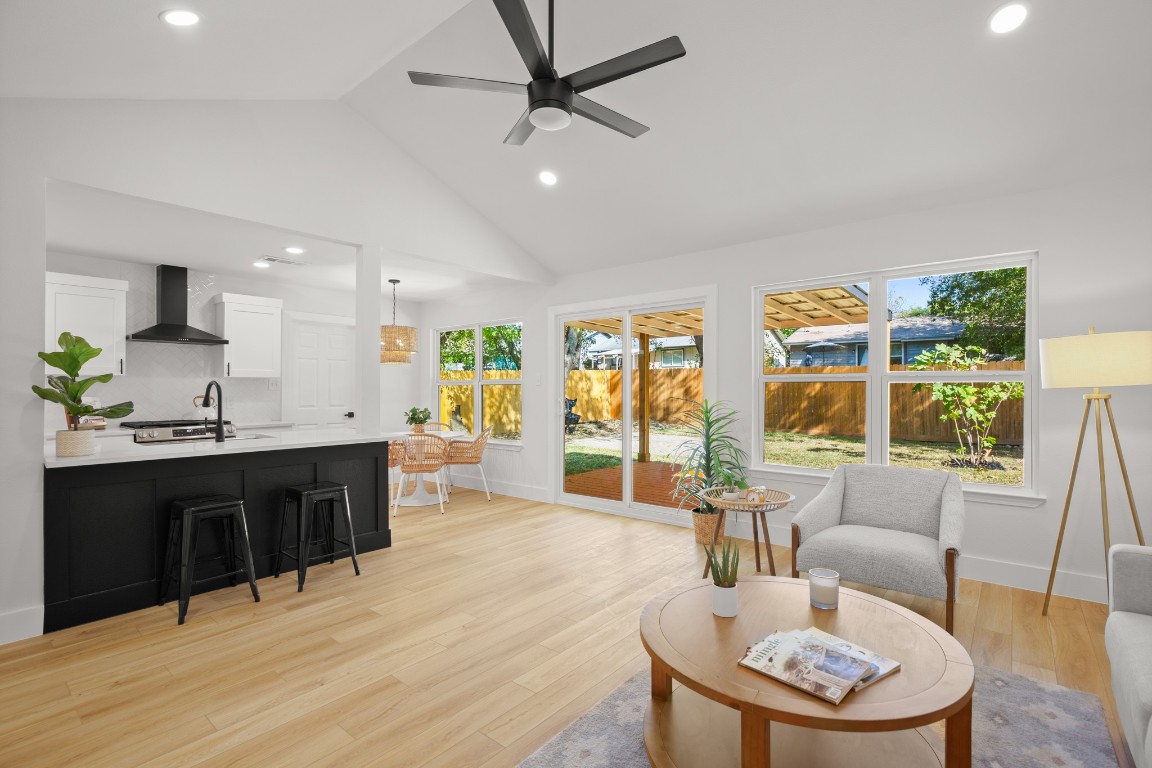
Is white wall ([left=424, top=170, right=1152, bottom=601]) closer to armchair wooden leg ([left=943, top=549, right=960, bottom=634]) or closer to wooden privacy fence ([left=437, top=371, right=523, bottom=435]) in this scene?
armchair wooden leg ([left=943, top=549, right=960, bottom=634])

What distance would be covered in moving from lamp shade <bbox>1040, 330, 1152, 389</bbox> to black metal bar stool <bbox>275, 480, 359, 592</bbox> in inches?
172

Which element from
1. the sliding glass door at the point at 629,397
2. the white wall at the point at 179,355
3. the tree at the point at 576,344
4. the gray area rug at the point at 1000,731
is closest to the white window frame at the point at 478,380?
the tree at the point at 576,344

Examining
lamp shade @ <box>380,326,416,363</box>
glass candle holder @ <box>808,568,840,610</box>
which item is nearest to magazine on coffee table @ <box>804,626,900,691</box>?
glass candle holder @ <box>808,568,840,610</box>

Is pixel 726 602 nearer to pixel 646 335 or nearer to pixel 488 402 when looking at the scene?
pixel 646 335

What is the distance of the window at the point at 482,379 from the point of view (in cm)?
684

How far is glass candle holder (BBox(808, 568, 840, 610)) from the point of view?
2215 millimetres

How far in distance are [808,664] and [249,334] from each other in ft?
20.7

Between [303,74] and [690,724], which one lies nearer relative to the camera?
[690,724]

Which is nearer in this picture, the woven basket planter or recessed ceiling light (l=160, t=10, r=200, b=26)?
recessed ceiling light (l=160, t=10, r=200, b=26)

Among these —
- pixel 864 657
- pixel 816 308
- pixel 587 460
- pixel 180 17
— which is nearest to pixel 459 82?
pixel 180 17

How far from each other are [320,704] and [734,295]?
4.15 metres

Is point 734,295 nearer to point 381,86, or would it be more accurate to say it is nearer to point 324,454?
point 381,86

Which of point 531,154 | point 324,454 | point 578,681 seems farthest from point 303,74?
point 578,681

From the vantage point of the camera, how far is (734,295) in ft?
16.1
